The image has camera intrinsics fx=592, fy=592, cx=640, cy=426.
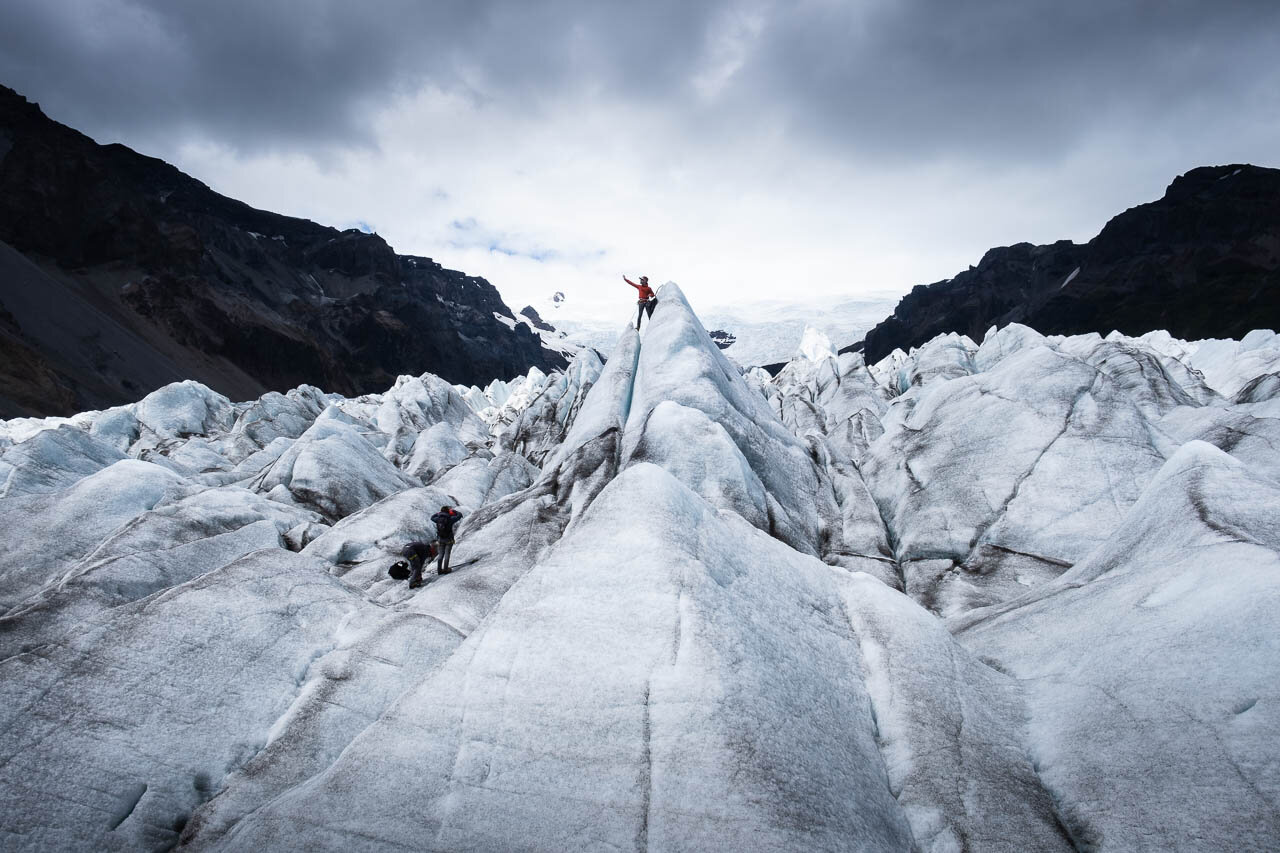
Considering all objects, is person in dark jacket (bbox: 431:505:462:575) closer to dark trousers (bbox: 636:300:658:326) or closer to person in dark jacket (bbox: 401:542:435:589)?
person in dark jacket (bbox: 401:542:435:589)

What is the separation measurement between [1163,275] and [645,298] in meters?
121

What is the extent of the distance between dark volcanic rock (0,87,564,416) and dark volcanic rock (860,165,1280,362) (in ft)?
412

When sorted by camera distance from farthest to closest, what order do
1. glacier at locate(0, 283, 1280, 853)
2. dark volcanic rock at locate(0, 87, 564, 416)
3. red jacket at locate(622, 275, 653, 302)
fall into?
dark volcanic rock at locate(0, 87, 564, 416), red jacket at locate(622, 275, 653, 302), glacier at locate(0, 283, 1280, 853)

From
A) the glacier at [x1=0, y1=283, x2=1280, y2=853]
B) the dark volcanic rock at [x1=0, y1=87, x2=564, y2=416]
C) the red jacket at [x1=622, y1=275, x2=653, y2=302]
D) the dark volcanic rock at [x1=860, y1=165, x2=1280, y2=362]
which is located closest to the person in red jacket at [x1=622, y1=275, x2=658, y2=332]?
the red jacket at [x1=622, y1=275, x2=653, y2=302]

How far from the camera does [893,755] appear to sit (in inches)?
269

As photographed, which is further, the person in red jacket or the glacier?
the person in red jacket

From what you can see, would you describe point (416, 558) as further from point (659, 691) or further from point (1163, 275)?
point (1163, 275)

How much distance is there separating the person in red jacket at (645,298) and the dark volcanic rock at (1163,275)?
105m

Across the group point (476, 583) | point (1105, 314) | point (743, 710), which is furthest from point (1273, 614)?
point (1105, 314)

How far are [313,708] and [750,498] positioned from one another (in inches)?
412

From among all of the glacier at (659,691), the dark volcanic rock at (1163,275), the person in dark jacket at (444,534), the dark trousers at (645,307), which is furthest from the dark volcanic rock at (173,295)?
the dark volcanic rock at (1163,275)

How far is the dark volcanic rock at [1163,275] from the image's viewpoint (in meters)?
95.1

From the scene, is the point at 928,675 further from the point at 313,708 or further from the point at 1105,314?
the point at 1105,314

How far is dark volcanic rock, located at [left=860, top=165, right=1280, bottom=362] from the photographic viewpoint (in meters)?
95.1
